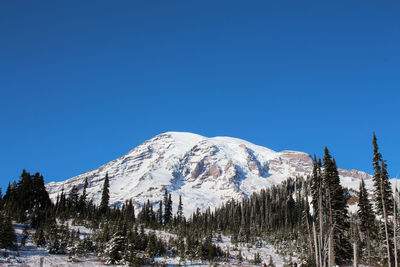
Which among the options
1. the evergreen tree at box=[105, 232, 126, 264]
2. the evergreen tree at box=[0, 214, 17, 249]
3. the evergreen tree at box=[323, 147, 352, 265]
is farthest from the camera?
the evergreen tree at box=[323, 147, 352, 265]

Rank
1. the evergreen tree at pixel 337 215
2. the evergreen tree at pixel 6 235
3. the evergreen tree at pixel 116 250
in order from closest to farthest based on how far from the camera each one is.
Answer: the evergreen tree at pixel 6 235 → the evergreen tree at pixel 116 250 → the evergreen tree at pixel 337 215

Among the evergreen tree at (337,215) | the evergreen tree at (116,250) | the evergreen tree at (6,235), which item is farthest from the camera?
the evergreen tree at (337,215)

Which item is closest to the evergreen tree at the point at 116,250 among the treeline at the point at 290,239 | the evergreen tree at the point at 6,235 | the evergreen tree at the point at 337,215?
the treeline at the point at 290,239

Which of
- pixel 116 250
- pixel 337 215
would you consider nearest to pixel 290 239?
pixel 337 215

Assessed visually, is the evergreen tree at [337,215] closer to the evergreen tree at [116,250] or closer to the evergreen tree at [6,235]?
the evergreen tree at [116,250]

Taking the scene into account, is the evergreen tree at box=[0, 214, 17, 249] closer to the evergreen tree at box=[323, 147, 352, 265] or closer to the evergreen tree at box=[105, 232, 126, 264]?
the evergreen tree at box=[105, 232, 126, 264]

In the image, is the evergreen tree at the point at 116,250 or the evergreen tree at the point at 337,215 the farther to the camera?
the evergreen tree at the point at 337,215

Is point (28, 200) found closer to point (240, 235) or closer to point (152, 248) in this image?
point (152, 248)

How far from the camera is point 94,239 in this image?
47625 millimetres

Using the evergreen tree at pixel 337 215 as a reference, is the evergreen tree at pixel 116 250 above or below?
below

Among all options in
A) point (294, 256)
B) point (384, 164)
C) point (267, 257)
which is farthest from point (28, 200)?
point (384, 164)

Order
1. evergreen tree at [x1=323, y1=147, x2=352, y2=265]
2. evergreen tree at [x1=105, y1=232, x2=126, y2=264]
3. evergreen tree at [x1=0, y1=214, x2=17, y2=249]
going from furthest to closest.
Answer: evergreen tree at [x1=323, y1=147, x2=352, y2=265], evergreen tree at [x1=105, y1=232, x2=126, y2=264], evergreen tree at [x1=0, y1=214, x2=17, y2=249]

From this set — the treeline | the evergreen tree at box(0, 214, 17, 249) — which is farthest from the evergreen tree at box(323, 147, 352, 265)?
the evergreen tree at box(0, 214, 17, 249)

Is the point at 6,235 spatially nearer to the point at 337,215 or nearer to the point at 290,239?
the point at 337,215
